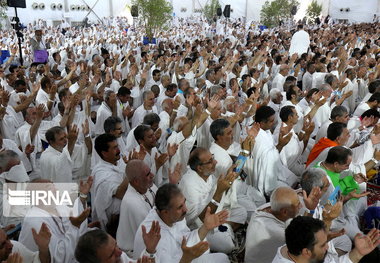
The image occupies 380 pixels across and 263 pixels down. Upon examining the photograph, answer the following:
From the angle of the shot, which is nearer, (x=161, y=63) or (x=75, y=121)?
(x=75, y=121)

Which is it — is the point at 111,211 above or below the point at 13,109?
below

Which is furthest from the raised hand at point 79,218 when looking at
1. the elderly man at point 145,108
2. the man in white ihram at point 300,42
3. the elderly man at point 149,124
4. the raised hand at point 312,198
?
the man in white ihram at point 300,42

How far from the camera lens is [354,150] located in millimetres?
3598

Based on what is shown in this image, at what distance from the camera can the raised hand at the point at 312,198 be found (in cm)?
238

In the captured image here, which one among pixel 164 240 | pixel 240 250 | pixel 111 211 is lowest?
pixel 240 250

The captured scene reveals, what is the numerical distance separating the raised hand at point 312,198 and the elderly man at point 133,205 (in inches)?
42.4

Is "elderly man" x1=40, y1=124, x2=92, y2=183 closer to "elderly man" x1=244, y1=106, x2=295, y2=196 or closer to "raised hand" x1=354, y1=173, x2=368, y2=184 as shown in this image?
"elderly man" x1=244, y1=106, x2=295, y2=196

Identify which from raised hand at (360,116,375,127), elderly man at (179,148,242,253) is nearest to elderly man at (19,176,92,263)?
elderly man at (179,148,242,253)

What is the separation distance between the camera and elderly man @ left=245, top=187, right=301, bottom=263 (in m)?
2.33

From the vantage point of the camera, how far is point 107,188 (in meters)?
2.94

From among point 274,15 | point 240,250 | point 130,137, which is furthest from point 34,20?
point 240,250

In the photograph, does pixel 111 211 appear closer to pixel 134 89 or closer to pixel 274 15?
pixel 134 89

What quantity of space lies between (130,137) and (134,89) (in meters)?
2.38

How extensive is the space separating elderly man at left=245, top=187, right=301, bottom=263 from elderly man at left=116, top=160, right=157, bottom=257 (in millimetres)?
760
